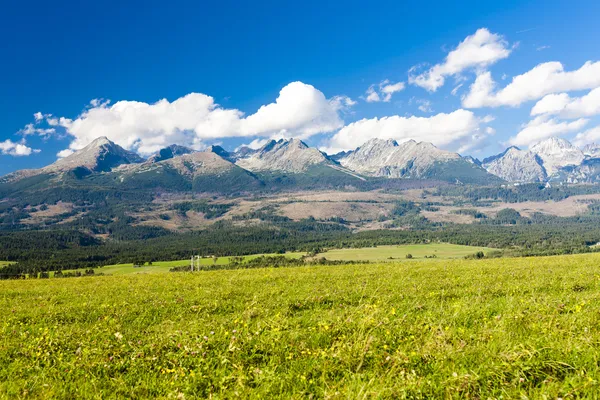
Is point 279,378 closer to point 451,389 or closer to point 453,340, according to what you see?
point 451,389

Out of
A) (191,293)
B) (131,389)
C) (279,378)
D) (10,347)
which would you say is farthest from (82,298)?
(279,378)

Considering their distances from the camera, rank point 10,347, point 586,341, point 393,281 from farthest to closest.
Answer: point 393,281
point 10,347
point 586,341

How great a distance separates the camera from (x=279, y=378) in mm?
7762

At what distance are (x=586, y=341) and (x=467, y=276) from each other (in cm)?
1470

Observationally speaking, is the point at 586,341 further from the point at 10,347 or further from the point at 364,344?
the point at 10,347

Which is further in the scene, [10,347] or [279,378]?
[10,347]

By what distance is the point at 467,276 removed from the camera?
22453 millimetres

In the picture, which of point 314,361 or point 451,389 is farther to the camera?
point 314,361

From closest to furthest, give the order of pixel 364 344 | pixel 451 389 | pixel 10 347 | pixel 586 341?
1. pixel 451 389
2. pixel 586 341
3. pixel 364 344
4. pixel 10 347

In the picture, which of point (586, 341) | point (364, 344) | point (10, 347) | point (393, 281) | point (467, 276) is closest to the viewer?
point (586, 341)

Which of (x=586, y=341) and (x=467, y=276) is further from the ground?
(x=586, y=341)

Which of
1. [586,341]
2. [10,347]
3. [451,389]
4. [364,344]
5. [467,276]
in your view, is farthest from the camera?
[467,276]

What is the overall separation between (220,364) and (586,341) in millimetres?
8414

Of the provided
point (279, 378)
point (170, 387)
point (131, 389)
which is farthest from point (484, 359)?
point (131, 389)
